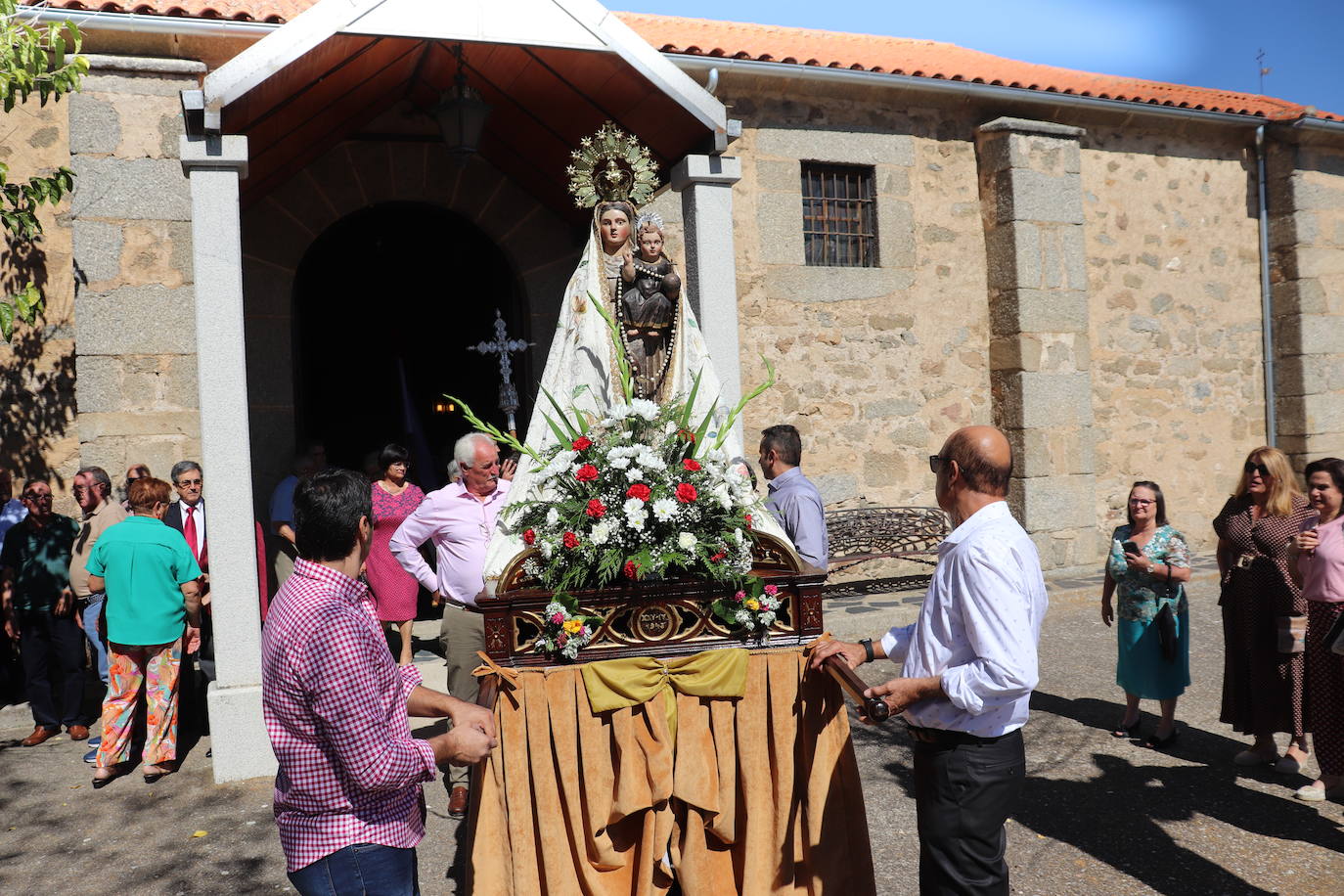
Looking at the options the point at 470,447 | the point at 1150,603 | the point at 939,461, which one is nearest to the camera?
the point at 939,461

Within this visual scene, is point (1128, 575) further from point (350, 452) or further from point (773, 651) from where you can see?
point (350, 452)

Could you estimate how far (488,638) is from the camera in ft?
11.5

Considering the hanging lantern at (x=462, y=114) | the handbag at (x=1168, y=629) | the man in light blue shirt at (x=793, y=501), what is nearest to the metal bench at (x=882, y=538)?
the handbag at (x=1168, y=629)

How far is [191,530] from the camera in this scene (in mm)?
6441

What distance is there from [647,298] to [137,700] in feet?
12.0

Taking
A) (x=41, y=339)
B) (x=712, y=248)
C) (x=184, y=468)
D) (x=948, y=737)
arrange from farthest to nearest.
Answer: (x=41, y=339)
(x=184, y=468)
(x=712, y=248)
(x=948, y=737)

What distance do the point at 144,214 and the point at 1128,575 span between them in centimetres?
708

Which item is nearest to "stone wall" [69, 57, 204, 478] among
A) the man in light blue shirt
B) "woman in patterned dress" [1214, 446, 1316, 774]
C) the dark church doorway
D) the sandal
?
the dark church doorway

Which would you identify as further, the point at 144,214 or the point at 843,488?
the point at 843,488

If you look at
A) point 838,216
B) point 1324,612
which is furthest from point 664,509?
point 838,216

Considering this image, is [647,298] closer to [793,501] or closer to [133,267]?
[793,501]

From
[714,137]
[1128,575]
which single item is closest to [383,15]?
[714,137]

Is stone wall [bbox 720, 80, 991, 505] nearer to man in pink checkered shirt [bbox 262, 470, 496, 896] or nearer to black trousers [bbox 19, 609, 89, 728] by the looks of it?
black trousers [bbox 19, 609, 89, 728]

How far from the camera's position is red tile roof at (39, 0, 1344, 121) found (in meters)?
8.86
